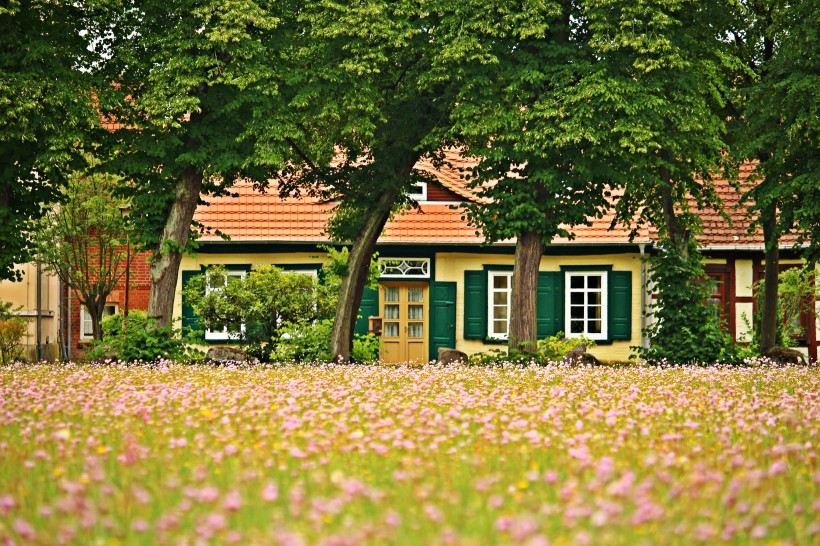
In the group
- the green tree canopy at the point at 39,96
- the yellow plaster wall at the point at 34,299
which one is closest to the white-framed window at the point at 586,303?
the yellow plaster wall at the point at 34,299

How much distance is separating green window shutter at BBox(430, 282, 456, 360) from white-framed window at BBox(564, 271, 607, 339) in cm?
315

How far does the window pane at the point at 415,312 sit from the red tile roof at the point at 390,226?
191cm

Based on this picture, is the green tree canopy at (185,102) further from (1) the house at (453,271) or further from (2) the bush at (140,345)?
(1) the house at (453,271)

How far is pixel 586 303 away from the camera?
3406cm

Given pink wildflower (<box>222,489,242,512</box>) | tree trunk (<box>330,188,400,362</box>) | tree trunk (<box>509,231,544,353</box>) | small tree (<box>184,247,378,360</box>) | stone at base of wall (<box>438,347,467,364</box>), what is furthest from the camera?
small tree (<box>184,247,378,360</box>)

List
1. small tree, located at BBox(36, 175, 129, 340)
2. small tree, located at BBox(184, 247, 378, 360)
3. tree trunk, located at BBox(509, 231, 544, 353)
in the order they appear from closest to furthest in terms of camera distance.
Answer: tree trunk, located at BBox(509, 231, 544, 353)
small tree, located at BBox(184, 247, 378, 360)
small tree, located at BBox(36, 175, 129, 340)

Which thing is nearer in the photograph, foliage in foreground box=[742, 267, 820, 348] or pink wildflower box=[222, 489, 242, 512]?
pink wildflower box=[222, 489, 242, 512]

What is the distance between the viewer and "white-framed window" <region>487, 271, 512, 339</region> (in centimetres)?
3375

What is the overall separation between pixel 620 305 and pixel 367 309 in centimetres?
696

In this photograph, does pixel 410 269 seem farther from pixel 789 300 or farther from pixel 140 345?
pixel 140 345

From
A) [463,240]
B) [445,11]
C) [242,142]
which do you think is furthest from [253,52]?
[463,240]

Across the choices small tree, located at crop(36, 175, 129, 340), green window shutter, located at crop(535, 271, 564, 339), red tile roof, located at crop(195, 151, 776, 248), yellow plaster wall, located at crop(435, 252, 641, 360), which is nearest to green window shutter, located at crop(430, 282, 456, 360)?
yellow plaster wall, located at crop(435, 252, 641, 360)

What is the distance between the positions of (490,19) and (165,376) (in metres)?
9.79

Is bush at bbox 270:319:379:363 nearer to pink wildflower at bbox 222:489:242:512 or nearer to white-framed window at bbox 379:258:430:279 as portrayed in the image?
white-framed window at bbox 379:258:430:279
